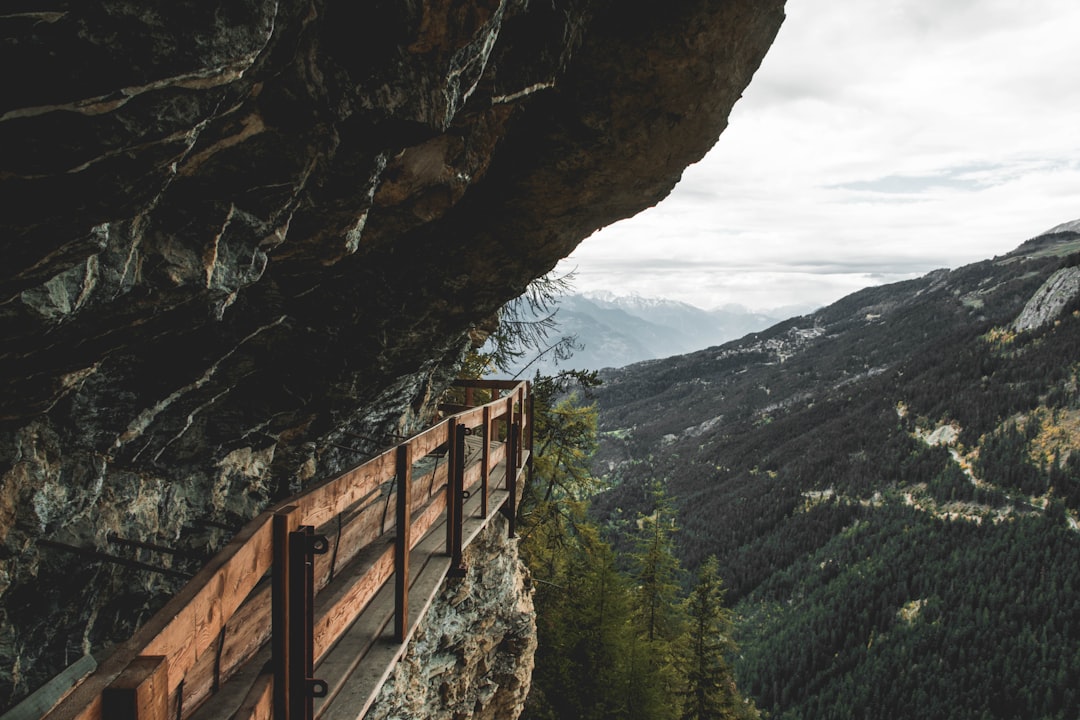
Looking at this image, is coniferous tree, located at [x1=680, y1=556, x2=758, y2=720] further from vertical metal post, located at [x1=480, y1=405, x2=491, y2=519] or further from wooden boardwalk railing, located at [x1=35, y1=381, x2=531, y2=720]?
wooden boardwalk railing, located at [x1=35, y1=381, x2=531, y2=720]

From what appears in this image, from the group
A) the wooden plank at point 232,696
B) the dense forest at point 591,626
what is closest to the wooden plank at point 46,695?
the wooden plank at point 232,696

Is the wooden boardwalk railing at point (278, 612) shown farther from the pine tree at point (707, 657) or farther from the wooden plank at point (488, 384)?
the pine tree at point (707, 657)

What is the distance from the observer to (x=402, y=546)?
13.2 feet

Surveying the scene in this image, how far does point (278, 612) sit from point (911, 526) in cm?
13187

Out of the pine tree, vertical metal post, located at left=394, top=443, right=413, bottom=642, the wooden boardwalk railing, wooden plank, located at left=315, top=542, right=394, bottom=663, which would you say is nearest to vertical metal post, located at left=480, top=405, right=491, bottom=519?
the wooden boardwalk railing

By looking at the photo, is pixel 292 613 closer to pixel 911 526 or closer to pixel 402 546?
pixel 402 546

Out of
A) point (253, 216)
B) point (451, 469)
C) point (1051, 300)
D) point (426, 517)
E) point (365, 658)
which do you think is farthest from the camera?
point (1051, 300)

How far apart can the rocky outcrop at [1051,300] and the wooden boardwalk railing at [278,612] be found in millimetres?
184018

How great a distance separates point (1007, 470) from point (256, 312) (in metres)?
143

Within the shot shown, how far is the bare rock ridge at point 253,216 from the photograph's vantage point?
272cm

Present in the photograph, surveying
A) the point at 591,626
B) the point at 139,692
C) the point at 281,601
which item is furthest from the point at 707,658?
the point at 139,692

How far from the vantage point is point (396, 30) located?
13.5 ft

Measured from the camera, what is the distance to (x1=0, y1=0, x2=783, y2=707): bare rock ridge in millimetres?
2717

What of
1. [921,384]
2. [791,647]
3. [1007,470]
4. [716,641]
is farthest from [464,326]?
[921,384]
